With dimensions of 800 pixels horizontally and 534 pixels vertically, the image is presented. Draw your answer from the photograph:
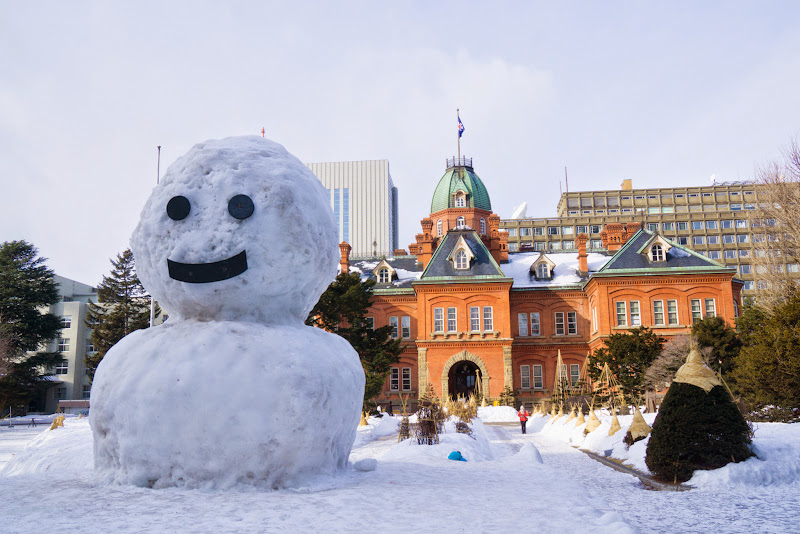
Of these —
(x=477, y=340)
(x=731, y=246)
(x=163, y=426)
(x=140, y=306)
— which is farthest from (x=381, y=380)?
(x=731, y=246)

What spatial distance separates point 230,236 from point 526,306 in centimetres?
3788

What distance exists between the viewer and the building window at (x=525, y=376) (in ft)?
133

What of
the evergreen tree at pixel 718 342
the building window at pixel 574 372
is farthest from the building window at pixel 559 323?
the evergreen tree at pixel 718 342

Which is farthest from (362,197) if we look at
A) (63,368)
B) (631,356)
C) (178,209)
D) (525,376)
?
(178,209)

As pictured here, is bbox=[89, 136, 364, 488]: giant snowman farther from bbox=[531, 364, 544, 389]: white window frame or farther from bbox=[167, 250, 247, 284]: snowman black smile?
bbox=[531, 364, 544, 389]: white window frame

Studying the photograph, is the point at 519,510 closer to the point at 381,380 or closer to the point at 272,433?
the point at 272,433

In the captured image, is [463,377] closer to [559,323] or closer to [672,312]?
[559,323]

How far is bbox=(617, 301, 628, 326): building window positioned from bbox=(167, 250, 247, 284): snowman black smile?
116ft

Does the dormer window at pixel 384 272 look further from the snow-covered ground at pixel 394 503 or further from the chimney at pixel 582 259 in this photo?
the snow-covered ground at pixel 394 503

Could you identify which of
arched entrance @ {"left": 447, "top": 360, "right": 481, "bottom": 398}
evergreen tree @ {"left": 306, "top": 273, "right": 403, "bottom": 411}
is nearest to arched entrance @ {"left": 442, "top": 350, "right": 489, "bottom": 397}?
arched entrance @ {"left": 447, "top": 360, "right": 481, "bottom": 398}

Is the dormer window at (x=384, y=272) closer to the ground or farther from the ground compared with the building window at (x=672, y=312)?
farther from the ground

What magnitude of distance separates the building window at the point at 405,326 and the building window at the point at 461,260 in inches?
220

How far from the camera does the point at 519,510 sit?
4750 millimetres

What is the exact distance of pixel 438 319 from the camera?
1538 inches
